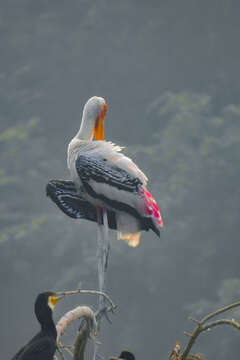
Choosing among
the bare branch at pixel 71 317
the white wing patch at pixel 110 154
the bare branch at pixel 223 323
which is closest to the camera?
the bare branch at pixel 223 323

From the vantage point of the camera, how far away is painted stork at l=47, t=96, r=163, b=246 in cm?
726

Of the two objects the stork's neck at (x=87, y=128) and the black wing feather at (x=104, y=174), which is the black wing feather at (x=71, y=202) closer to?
the black wing feather at (x=104, y=174)

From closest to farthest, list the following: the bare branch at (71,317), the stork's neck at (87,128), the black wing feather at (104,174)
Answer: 1. the bare branch at (71,317)
2. the black wing feather at (104,174)
3. the stork's neck at (87,128)

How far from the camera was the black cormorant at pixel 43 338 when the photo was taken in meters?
5.41

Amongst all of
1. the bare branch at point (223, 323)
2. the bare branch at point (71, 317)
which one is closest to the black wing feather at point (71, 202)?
the bare branch at point (71, 317)

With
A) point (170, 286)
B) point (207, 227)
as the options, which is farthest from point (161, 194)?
point (170, 286)

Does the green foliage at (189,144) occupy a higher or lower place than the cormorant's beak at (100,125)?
higher

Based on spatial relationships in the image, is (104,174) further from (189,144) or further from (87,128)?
(189,144)

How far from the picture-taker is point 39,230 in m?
34.6

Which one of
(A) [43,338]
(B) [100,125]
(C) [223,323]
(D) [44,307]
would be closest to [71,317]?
(A) [43,338]

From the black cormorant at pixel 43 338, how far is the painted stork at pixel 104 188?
155cm

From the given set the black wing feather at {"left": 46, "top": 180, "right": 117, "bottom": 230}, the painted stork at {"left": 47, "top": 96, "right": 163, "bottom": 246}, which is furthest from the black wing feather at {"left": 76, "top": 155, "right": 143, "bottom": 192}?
the black wing feather at {"left": 46, "top": 180, "right": 117, "bottom": 230}

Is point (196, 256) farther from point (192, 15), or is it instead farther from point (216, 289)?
point (192, 15)

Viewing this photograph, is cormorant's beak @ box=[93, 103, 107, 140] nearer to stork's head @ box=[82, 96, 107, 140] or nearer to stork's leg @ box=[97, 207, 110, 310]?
stork's head @ box=[82, 96, 107, 140]
